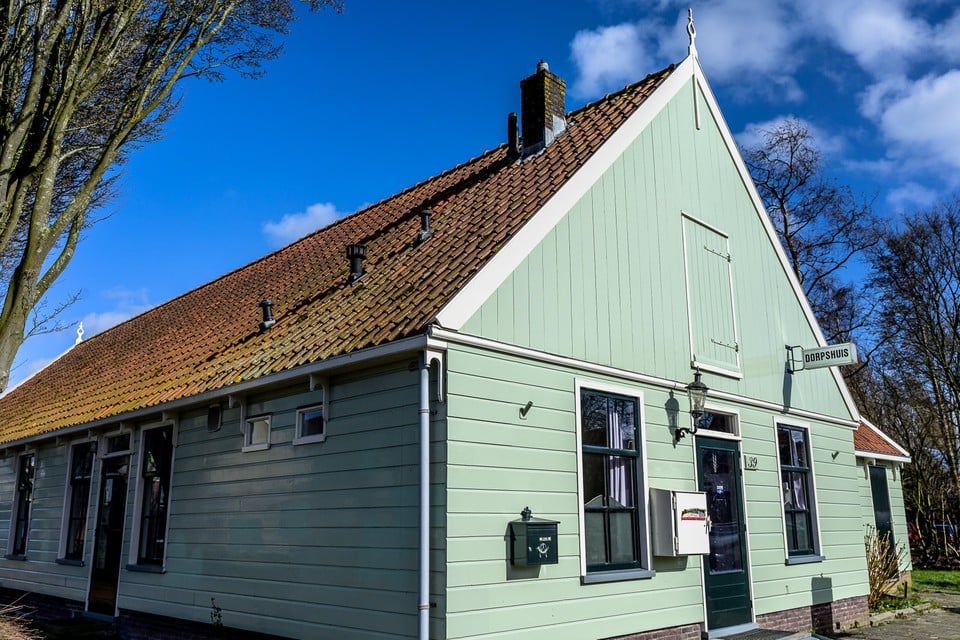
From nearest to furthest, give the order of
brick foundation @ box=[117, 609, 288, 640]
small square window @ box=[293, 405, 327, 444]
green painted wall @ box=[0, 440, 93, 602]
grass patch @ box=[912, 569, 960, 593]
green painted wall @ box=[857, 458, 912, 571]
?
small square window @ box=[293, 405, 327, 444] < brick foundation @ box=[117, 609, 288, 640] < green painted wall @ box=[0, 440, 93, 602] < green painted wall @ box=[857, 458, 912, 571] < grass patch @ box=[912, 569, 960, 593]

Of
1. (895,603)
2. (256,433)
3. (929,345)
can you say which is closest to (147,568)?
(256,433)

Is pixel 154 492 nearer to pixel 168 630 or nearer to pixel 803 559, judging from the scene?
pixel 168 630

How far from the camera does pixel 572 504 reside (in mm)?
7777

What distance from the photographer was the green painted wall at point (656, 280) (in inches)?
317

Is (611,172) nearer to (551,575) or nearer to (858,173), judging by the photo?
(551,575)

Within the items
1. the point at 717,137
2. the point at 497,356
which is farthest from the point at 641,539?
the point at 717,137

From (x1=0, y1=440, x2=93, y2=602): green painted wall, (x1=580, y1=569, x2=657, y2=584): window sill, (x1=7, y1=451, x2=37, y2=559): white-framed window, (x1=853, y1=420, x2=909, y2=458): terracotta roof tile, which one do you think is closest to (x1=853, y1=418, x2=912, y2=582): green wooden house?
(x1=853, y1=420, x2=909, y2=458): terracotta roof tile

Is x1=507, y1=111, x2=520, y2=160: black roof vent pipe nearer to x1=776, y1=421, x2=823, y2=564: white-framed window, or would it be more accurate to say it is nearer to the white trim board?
the white trim board

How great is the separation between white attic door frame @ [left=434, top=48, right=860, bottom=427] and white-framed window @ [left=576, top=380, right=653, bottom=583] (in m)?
1.62

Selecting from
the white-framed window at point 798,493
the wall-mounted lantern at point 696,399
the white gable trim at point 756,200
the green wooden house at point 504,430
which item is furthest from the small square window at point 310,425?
the white gable trim at point 756,200

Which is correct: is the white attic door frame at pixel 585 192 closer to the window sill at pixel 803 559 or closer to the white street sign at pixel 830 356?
the white street sign at pixel 830 356

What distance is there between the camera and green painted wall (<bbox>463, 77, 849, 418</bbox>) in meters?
8.05

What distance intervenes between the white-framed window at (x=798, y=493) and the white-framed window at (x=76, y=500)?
10877 millimetres

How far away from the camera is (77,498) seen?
12.9 meters
